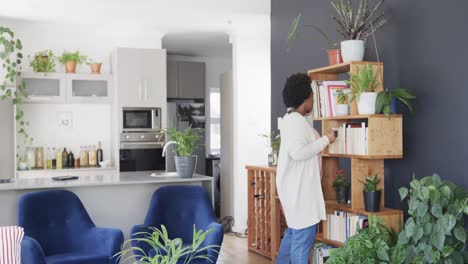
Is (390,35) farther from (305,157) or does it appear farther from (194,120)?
(194,120)

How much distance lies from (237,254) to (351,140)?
2.43 metres

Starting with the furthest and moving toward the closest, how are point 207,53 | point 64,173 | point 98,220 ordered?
point 207,53, point 64,173, point 98,220

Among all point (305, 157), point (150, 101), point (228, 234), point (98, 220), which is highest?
point (150, 101)

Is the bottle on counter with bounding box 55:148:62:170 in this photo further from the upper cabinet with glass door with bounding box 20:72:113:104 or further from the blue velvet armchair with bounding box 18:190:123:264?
the blue velvet armchair with bounding box 18:190:123:264

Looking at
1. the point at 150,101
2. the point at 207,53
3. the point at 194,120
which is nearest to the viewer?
the point at 150,101

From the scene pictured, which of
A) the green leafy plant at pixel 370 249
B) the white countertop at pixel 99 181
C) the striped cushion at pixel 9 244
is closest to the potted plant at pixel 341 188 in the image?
the green leafy plant at pixel 370 249

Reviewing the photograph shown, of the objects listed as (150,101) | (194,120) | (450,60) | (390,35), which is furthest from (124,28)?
(450,60)

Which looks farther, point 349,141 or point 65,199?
point 65,199

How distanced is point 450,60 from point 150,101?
13.3ft

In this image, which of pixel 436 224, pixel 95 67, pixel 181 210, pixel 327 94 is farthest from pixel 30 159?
pixel 436 224

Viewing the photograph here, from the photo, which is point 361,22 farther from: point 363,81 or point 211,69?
point 211,69

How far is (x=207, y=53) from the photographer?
8844 mm

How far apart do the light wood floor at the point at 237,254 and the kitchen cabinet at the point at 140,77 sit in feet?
6.35

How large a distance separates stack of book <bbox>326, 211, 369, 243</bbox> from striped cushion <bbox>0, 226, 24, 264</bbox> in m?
2.11
